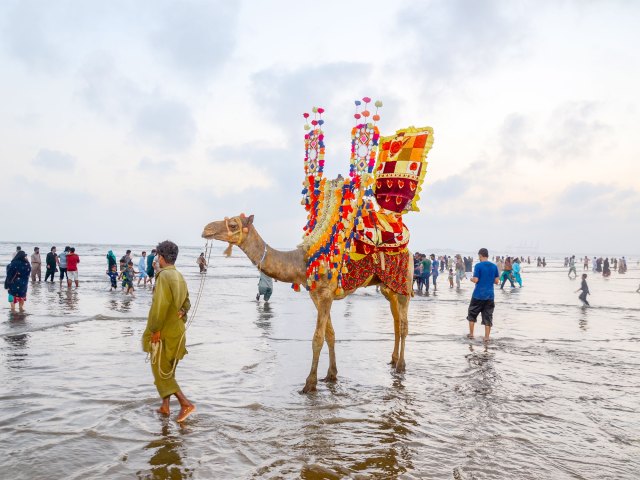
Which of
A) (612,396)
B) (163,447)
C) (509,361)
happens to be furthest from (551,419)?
(163,447)

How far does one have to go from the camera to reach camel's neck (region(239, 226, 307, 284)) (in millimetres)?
7094

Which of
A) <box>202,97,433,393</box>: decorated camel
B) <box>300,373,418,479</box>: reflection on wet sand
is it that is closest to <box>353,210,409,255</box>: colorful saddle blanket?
<box>202,97,433,393</box>: decorated camel

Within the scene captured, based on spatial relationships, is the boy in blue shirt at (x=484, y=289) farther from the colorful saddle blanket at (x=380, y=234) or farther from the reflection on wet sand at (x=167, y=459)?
the reflection on wet sand at (x=167, y=459)

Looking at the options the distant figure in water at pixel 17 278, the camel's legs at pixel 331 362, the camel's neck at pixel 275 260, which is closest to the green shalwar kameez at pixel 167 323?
the camel's neck at pixel 275 260

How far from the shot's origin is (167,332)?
579 cm

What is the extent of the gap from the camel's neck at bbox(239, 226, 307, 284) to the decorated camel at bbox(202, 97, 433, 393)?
1 centimetres

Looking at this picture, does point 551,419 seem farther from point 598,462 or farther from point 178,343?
point 178,343

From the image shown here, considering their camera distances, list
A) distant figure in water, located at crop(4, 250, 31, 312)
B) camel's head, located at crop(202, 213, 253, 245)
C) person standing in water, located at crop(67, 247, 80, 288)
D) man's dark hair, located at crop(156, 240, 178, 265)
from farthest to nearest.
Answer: person standing in water, located at crop(67, 247, 80, 288) < distant figure in water, located at crop(4, 250, 31, 312) < camel's head, located at crop(202, 213, 253, 245) < man's dark hair, located at crop(156, 240, 178, 265)

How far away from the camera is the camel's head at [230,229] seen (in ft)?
21.8

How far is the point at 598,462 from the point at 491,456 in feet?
3.31

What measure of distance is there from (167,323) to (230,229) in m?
1.59

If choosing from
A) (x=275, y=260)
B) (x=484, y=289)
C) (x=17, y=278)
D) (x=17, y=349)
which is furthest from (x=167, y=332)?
(x=17, y=278)

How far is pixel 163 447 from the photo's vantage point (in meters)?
5.01

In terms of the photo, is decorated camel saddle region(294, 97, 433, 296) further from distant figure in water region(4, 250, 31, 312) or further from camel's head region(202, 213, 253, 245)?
distant figure in water region(4, 250, 31, 312)
